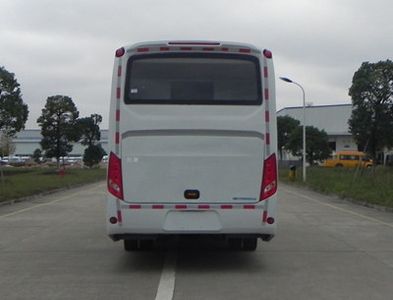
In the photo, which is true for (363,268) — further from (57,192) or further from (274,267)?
(57,192)

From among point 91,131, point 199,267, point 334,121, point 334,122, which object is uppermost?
point 334,121

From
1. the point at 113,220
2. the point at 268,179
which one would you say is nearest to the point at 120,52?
the point at 113,220

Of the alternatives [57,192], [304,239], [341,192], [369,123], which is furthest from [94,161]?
[304,239]

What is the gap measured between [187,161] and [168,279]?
161 cm

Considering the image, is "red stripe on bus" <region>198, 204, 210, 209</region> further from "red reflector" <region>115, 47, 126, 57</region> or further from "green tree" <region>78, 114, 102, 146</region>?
"green tree" <region>78, 114, 102, 146</region>

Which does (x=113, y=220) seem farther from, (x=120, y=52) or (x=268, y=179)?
(x=120, y=52)

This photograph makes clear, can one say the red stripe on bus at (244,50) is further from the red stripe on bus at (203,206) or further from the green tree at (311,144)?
the green tree at (311,144)

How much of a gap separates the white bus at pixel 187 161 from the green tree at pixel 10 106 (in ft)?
180

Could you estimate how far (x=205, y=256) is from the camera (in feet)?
32.6

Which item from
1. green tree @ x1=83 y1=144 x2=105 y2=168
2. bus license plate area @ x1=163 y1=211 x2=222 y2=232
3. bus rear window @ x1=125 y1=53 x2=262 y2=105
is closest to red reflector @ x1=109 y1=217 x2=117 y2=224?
bus license plate area @ x1=163 y1=211 x2=222 y2=232

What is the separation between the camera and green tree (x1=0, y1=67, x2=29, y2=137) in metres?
60.8

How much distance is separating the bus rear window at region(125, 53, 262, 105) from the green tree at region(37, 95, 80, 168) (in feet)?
189

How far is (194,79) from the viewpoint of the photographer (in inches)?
338

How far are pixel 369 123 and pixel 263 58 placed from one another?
2272 inches
